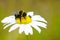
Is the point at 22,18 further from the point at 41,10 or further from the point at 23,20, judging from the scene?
the point at 41,10

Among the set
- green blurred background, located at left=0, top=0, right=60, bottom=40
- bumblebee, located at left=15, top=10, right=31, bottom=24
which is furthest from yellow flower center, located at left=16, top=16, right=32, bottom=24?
green blurred background, located at left=0, top=0, right=60, bottom=40

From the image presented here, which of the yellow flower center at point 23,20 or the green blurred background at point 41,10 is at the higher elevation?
the yellow flower center at point 23,20

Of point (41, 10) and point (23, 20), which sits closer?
point (23, 20)

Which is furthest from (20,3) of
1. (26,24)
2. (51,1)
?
(26,24)

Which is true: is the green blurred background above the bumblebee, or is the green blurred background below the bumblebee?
below

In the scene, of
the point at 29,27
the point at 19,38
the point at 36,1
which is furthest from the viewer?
the point at 36,1

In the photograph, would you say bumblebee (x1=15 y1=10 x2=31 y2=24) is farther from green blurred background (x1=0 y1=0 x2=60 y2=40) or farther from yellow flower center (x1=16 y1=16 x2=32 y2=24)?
green blurred background (x1=0 y1=0 x2=60 y2=40)


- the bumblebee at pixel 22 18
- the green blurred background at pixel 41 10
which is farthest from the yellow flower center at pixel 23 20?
the green blurred background at pixel 41 10

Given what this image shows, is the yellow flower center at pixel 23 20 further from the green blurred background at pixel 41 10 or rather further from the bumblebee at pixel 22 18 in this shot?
the green blurred background at pixel 41 10

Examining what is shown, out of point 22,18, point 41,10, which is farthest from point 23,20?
point 41,10

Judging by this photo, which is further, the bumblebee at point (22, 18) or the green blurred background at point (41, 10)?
the green blurred background at point (41, 10)

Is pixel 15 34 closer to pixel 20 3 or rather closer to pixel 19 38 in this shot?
pixel 19 38
